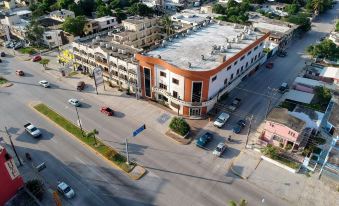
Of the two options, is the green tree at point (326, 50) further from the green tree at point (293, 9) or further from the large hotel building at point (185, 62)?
the green tree at point (293, 9)

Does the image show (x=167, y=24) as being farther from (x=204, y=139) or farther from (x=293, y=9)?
(x=293, y=9)

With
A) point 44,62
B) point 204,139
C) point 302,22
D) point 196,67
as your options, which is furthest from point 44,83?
point 302,22

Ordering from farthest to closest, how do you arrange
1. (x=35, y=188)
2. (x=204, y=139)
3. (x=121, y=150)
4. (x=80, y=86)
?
1. (x=80, y=86)
2. (x=204, y=139)
3. (x=121, y=150)
4. (x=35, y=188)

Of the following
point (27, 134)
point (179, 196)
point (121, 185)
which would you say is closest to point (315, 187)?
point (179, 196)

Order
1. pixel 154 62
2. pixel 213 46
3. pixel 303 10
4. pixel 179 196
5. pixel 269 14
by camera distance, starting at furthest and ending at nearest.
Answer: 1. pixel 303 10
2. pixel 269 14
3. pixel 213 46
4. pixel 154 62
5. pixel 179 196

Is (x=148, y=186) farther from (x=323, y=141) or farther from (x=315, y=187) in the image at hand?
(x=323, y=141)

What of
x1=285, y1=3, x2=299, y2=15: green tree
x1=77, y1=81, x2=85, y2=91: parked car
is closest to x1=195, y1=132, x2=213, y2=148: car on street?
x1=77, y1=81, x2=85, y2=91: parked car

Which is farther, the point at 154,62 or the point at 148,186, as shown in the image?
the point at 154,62
